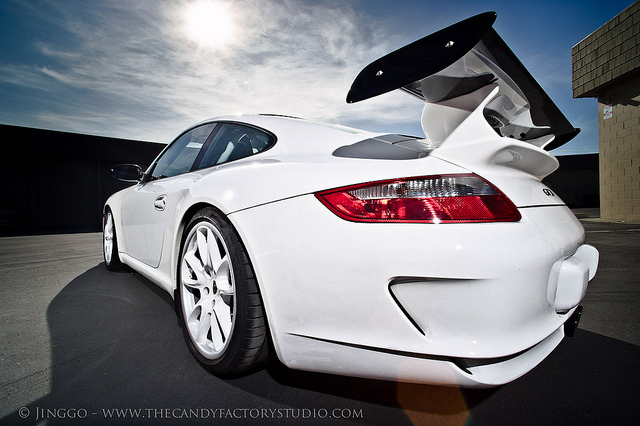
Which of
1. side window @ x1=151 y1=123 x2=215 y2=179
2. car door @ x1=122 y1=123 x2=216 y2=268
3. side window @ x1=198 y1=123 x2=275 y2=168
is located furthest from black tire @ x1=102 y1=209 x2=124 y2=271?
side window @ x1=198 y1=123 x2=275 y2=168

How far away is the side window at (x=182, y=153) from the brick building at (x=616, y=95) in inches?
508

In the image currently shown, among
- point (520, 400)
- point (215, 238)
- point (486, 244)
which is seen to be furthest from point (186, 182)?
point (520, 400)

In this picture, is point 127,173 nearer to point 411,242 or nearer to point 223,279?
point 223,279

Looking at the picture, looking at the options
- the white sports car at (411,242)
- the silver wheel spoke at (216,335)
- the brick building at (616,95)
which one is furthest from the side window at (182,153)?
the brick building at (616,95)

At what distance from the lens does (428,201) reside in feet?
3.46

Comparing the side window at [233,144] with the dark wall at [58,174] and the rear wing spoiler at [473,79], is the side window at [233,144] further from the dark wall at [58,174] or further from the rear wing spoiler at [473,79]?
the dark wall at [58,174]

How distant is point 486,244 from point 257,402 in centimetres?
100

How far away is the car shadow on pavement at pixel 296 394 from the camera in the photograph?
47.8 inches

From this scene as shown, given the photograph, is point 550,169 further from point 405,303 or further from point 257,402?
point 257,402

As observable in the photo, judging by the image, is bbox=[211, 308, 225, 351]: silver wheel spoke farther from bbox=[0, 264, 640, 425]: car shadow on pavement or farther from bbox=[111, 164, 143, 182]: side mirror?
bbox=[111, 164, 143, 182]: side mirror

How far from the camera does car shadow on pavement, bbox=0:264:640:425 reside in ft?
3.99

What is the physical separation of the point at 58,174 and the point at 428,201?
1782cm

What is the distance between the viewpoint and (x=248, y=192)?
139 centimetres

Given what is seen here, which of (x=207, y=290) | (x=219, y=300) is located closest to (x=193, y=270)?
(x=207, y=290)
